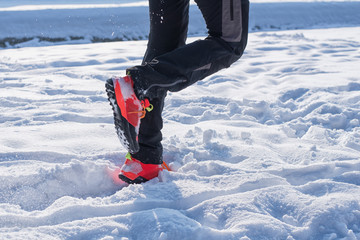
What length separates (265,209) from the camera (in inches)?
42.0

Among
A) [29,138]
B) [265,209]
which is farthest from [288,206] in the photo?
[29,138]

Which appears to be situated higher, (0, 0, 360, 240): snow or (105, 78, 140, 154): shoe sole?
(105, 78, 140, 154): shoe sole

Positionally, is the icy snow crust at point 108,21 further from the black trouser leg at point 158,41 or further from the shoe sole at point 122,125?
the shoe sole at point 122,125

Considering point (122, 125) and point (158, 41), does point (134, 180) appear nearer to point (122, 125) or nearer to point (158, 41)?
point (122, 125)

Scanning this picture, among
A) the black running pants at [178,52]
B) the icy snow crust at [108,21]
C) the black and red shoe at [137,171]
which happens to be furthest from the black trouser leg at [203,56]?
the icy snow crust at [108,21]

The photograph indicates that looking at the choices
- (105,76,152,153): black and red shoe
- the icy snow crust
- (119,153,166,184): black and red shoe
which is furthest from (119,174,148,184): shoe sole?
the icy snow crust

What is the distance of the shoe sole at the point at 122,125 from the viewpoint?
1063mm

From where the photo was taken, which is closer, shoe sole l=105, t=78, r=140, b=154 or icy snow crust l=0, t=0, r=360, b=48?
shoe sole l=105, t=78, r=140, b=154

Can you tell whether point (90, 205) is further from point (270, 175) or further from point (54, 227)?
point (270, 175)

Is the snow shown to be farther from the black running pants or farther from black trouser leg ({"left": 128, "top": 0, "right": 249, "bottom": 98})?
black trouser leg ({"left": 128, "top": 0, "right": 249, "bottom": 98})

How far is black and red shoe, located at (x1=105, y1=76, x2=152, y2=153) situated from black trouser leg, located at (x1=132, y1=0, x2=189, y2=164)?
119 millimetres

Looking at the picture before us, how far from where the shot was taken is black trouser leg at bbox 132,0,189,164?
1200 millimetres

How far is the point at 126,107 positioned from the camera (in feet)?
3.48

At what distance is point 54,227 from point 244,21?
2.53 ft
